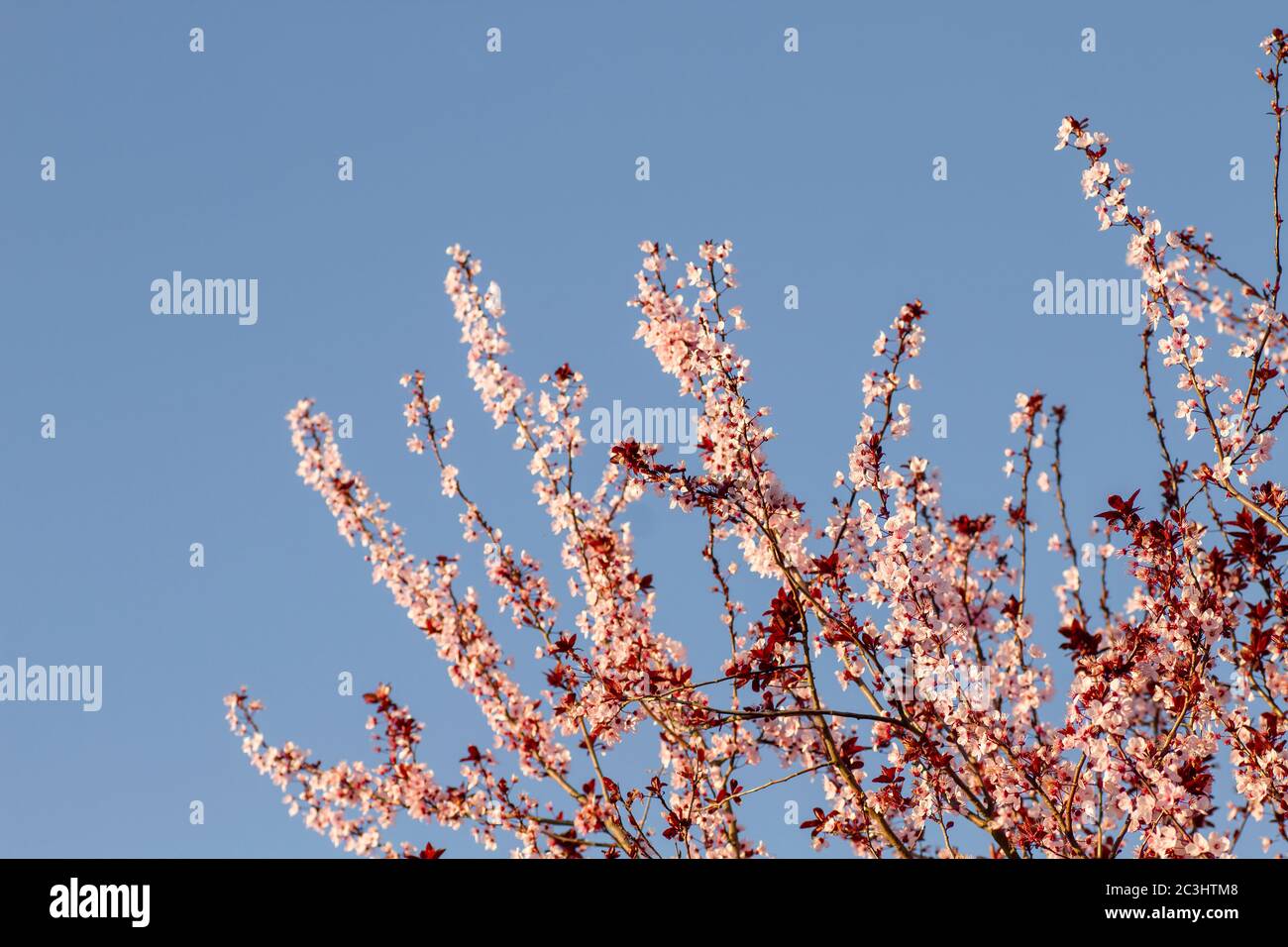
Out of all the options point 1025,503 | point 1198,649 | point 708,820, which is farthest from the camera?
point 1025,503

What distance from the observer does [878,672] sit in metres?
5.38

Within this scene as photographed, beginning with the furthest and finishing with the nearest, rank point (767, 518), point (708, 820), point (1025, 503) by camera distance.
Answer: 1. point (1025, 503)
2. point (708, 820)
3. point (767, 518)

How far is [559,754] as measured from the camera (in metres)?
8.09

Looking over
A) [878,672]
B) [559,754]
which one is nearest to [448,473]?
[559,754]
